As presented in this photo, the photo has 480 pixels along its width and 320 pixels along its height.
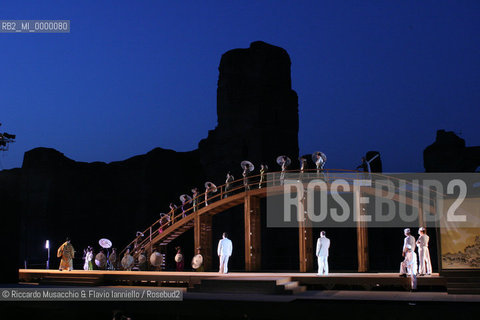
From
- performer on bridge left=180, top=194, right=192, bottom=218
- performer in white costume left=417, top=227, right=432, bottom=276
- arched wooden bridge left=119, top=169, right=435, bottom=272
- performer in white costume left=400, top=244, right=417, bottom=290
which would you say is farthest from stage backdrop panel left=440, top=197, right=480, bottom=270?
performer on bridge left=180, top=194, right=192, bottom=218

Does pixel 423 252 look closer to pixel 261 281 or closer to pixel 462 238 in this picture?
pixel 462 238

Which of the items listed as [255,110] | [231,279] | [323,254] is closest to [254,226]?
[323,254]

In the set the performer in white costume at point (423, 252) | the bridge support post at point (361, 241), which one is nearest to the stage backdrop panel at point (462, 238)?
the performer in white costume at point (423, 252)

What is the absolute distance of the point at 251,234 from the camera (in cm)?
2511

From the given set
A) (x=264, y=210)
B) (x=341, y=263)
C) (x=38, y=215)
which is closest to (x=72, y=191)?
(x=38, y=215)

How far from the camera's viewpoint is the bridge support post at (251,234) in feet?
81.1

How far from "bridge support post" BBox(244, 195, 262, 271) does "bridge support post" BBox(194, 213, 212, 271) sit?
7.57ft

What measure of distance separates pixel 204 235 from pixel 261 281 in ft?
28.3

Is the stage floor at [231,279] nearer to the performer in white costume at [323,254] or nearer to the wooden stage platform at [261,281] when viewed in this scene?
the wooden stage platform at [261,281]

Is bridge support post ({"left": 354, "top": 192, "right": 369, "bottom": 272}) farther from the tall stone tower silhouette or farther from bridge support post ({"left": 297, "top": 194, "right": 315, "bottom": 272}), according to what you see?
the tall stone tower silhouette

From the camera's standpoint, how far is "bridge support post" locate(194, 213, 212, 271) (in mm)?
25844
